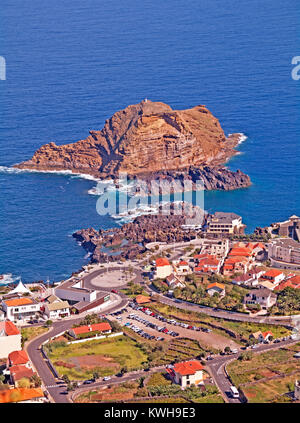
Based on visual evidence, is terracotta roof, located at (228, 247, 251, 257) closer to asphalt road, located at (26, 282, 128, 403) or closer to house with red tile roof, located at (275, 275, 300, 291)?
house with red tile roof, located at (275, 275, 300, 291)

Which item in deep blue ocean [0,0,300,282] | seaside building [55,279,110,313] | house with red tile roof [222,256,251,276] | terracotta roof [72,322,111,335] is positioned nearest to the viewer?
terracotta roof [72,322,111,335]

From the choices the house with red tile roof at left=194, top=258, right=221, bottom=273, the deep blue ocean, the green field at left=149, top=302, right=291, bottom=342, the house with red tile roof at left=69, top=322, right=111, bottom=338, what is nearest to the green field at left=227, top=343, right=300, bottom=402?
the green field at left=149, top=302, right=291, bottom=342

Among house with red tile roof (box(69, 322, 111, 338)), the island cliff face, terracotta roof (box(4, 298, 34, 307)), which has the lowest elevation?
house with red tile roof (box(69, 322, 111, 338))

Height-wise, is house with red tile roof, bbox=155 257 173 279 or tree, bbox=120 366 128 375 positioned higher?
house with red tile roof, bbox=155 257 173 279

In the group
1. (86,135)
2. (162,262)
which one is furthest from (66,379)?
(86,135)

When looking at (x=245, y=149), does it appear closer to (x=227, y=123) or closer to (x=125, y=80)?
(x=227, y=123)

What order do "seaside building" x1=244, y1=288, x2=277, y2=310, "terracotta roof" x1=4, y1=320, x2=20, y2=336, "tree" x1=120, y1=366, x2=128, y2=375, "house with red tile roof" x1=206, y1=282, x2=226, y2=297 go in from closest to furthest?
"tree" x1=120, y1=366, x2=128, y2=375 < "terracotta roof" x1=4, y1=320, x2=20, y2=336 < "seaside building" x1=244, y1=288, x2=277, y2=310 < "house with red tile roof" x1=206, y1=282, x2=226, y2=297
